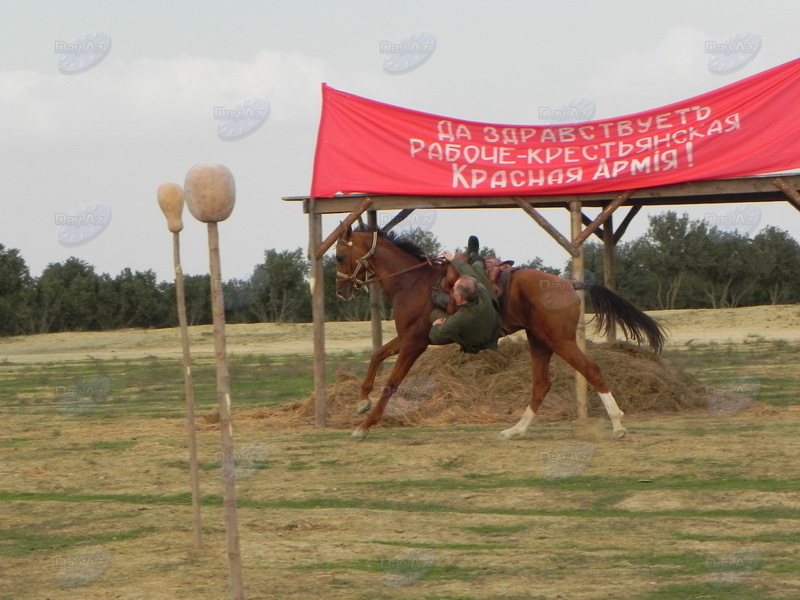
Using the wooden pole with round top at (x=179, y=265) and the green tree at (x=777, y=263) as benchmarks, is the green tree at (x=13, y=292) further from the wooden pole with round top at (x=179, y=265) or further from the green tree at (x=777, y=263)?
the wooden pole with round top at (x=179, y=265)

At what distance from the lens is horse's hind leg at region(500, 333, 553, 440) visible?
13.0 metres

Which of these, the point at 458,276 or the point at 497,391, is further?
the point at 497,391

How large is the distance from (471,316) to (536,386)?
1.44 meters

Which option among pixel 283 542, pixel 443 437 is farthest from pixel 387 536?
pixel 443 437

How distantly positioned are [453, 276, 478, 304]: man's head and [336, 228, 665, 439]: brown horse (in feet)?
2.46

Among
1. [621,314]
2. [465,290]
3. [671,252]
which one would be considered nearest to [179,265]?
[465,290]

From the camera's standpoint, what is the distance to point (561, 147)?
14.1 metres

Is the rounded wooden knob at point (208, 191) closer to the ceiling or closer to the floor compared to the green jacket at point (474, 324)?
closer to the ceiling

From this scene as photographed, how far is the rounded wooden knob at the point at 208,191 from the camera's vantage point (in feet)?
19.4

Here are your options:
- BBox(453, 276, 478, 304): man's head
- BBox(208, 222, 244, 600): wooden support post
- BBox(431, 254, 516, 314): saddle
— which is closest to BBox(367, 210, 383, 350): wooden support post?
BBox(431, 254, 516, 314): saddle

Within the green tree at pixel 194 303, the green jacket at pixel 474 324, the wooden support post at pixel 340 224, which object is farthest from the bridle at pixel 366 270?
the green tree at pixel 194 303

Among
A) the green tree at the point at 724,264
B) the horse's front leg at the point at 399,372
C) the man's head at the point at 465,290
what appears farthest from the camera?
the green tree at the point at 724,264

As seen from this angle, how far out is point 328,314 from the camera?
2208 inches

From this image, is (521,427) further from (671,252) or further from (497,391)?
(671,252)
